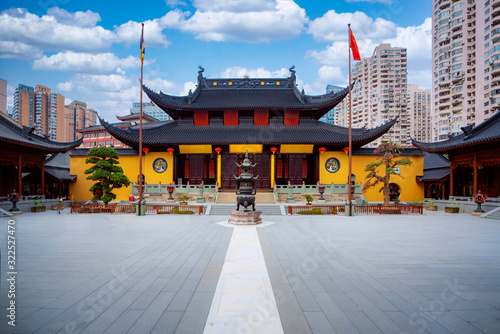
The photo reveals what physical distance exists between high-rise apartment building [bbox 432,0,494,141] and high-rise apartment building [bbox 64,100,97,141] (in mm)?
94151

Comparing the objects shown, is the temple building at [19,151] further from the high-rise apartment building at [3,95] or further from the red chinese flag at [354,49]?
the red chinese flag at [354,49]

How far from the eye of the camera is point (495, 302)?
4.20 metres

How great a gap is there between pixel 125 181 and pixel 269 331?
1693cm

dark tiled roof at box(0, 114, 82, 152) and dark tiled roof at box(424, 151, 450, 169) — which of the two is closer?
dark tiled roof at box(0, 114, 82, 152)

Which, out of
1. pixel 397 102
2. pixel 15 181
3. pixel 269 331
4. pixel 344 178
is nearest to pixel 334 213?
pixel 344 178

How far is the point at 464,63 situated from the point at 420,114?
4238 cm

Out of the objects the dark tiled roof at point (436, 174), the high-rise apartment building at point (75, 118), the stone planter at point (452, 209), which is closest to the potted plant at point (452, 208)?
the stone planter at point (452, 209)

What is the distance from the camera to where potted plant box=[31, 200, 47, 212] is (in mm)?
17344

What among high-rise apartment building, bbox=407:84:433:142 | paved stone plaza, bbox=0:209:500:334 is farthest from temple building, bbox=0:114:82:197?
high-rise apartment building, bbox=407:84:433:142

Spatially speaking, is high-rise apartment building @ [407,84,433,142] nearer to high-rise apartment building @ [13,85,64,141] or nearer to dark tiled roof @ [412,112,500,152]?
dark tiled roof @ [412,112,500,152]

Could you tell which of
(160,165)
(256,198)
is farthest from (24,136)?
(256,198)

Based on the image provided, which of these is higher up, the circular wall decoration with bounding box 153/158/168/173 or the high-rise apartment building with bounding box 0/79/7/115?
the high-rise apartment building with bounding box 0/79/7/115

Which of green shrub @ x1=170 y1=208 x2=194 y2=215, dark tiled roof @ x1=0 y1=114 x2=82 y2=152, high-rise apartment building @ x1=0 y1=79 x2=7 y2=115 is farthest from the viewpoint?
high-rise apartment building @ x1=0 y1=79 x2=7 y2=115

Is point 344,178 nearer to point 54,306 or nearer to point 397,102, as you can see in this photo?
point 54,306
